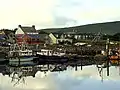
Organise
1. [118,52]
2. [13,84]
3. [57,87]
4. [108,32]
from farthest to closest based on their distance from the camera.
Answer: [108,32] → [118,52] → [13,84] → [57,87]

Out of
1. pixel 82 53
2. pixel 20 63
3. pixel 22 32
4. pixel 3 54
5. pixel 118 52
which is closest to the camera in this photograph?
pixel 20 63

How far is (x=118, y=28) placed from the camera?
365ft

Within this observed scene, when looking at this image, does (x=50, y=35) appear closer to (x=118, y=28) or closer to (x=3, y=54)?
(x=118, y=28)

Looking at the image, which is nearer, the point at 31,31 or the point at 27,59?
the point at 27,59

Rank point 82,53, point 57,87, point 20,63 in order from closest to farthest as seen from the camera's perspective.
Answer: point 57,87 → point 20,63 → point 82,53

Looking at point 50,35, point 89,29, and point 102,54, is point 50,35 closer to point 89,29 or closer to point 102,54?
point 89,29

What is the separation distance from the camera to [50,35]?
97000 millimetres

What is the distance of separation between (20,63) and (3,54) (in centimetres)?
381

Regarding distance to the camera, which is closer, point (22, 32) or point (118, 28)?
point (22, 32)

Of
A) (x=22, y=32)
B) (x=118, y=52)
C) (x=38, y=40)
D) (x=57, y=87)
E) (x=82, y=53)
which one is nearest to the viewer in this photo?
(x=57, y=87)

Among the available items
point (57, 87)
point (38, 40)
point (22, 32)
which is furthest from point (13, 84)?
point (22, 32)

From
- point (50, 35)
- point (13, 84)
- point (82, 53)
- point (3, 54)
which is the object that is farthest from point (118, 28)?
point (13, 84)

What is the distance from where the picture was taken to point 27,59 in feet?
139

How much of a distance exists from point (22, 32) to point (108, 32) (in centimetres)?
2707
